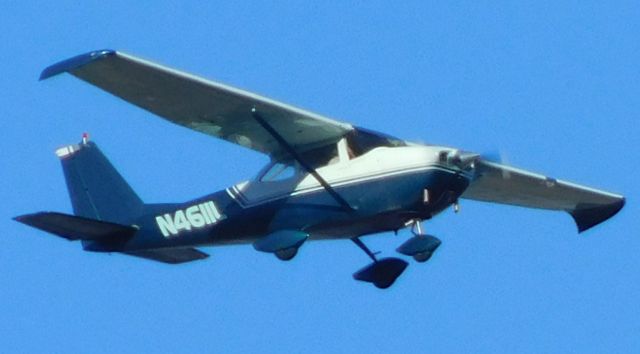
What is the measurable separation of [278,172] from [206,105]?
4.59ft

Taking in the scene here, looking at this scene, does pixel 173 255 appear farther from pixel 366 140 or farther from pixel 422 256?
pixel 422 256

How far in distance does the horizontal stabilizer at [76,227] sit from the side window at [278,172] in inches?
94.3

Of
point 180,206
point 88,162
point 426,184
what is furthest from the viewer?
point 88,162

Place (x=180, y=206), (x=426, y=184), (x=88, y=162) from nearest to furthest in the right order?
(x=426, y=184)
(x=180, y=206)
(x=88, y=162)

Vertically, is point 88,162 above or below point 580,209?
above

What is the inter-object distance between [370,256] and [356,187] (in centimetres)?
171

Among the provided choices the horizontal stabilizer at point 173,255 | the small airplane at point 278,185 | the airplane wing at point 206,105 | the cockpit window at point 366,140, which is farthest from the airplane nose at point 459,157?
the horizontal stabilizer at point 173,255

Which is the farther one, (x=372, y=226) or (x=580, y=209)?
(x=580, y=209)

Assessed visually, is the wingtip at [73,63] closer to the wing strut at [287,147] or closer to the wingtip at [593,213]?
the wing strut at [287,147]

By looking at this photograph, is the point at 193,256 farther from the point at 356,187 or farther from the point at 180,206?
the point at 356,187

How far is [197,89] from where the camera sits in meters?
30.3

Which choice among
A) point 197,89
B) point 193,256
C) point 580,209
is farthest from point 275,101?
point 580,209

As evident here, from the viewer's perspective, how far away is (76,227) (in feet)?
104

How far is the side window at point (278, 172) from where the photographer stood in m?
30.9
